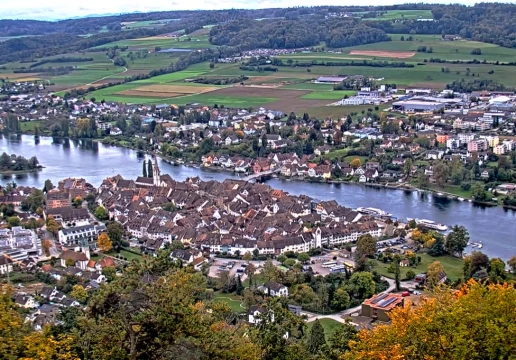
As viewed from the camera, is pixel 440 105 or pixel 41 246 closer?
pixel 41 246

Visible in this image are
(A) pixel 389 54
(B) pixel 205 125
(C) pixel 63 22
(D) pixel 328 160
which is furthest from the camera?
(C) pixel 63 22

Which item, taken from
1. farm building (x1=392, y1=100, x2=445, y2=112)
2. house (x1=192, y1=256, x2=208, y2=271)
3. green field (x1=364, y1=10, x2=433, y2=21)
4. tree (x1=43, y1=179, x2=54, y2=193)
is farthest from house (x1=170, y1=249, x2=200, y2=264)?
green field (x1=364, y1=10, x2=433, y2=21)

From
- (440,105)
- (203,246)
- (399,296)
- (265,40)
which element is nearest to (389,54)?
(265,40)

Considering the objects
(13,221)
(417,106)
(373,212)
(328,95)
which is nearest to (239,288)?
(373,212)

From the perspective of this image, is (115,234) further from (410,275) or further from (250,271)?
(410,275)

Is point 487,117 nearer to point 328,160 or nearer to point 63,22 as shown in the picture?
point 328,160

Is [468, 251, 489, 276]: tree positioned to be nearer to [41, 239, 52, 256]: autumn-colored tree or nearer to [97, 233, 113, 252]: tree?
[97, 233, 113, 252]: tree
